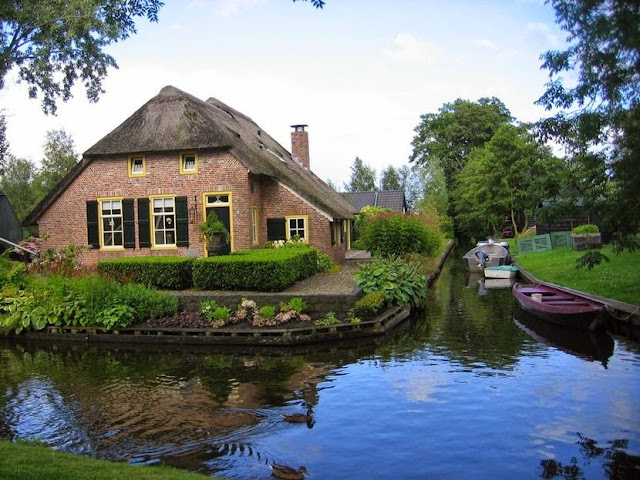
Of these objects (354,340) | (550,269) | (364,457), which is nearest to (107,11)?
(364,457)

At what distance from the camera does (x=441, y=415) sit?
8484 millimetres

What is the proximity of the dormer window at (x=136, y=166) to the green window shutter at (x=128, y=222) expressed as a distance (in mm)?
1038

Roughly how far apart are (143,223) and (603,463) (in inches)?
770

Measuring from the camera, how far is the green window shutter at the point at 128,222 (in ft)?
76.3

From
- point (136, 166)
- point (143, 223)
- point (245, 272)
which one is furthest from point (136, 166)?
point (245, 272)

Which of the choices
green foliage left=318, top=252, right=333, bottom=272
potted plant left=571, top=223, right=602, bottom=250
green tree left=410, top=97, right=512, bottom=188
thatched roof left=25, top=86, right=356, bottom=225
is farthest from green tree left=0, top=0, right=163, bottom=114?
green tree left=410, top=97, right=512, bottom=188

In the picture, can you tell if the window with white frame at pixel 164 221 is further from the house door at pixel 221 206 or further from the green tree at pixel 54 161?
the green tree at pixel 54 161

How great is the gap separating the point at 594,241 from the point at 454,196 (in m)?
29.9

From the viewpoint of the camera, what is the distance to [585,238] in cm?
2858

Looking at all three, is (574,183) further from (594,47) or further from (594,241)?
(594,241)

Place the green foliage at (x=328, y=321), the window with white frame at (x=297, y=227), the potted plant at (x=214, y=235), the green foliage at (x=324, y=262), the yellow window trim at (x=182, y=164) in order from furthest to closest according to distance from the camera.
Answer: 1. the window with white frame at (x=297, y=227)
2. the yellow window trim at (x=182, y=164)
3. the green foliage at (x=324, y=262)
4. the potted plant at (x=214, y=235)
5. the green foliage at (x=328, y=321)

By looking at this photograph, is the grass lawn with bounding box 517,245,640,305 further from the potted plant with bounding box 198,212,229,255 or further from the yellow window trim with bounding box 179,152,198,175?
the yellow window trim with bounding box 179,152,198,175

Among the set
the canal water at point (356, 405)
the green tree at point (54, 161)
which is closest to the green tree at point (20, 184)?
the green tree at point (54, 161)

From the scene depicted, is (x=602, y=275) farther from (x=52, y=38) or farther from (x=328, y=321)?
(x=52, y=38)
